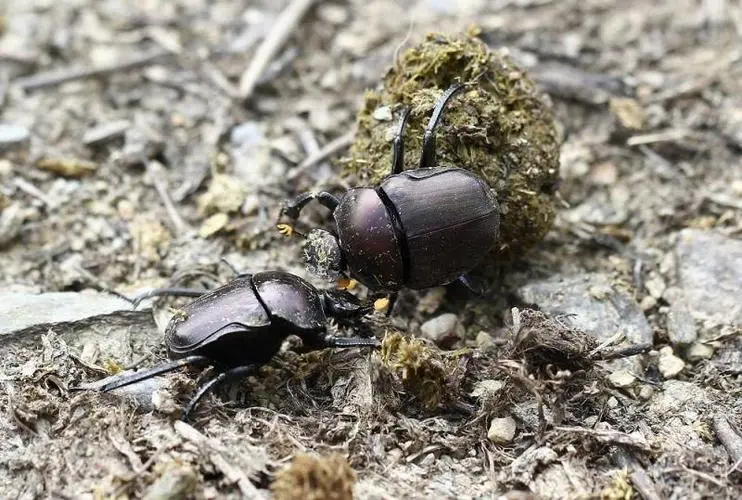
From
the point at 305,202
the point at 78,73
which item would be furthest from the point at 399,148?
the point at 78,73

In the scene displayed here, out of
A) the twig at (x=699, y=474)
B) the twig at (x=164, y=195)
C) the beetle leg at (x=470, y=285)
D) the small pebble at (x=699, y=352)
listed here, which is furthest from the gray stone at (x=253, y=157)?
the twig at (x=699, y=474)

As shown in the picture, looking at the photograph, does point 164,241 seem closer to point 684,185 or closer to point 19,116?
point 19,116

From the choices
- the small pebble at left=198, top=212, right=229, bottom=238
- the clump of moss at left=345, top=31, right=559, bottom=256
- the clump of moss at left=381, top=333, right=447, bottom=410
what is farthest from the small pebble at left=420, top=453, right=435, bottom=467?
the small pebble at left=198, top=212, right=229, bottom=238

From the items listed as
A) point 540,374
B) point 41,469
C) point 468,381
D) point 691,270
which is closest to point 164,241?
point 41,469

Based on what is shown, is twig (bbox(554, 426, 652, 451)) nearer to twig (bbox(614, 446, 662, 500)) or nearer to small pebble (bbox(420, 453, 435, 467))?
twig (bbox(614, 446, 662, 500))

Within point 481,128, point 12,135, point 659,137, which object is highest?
point 481,128

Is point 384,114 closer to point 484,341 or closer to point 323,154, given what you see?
point 323,154
